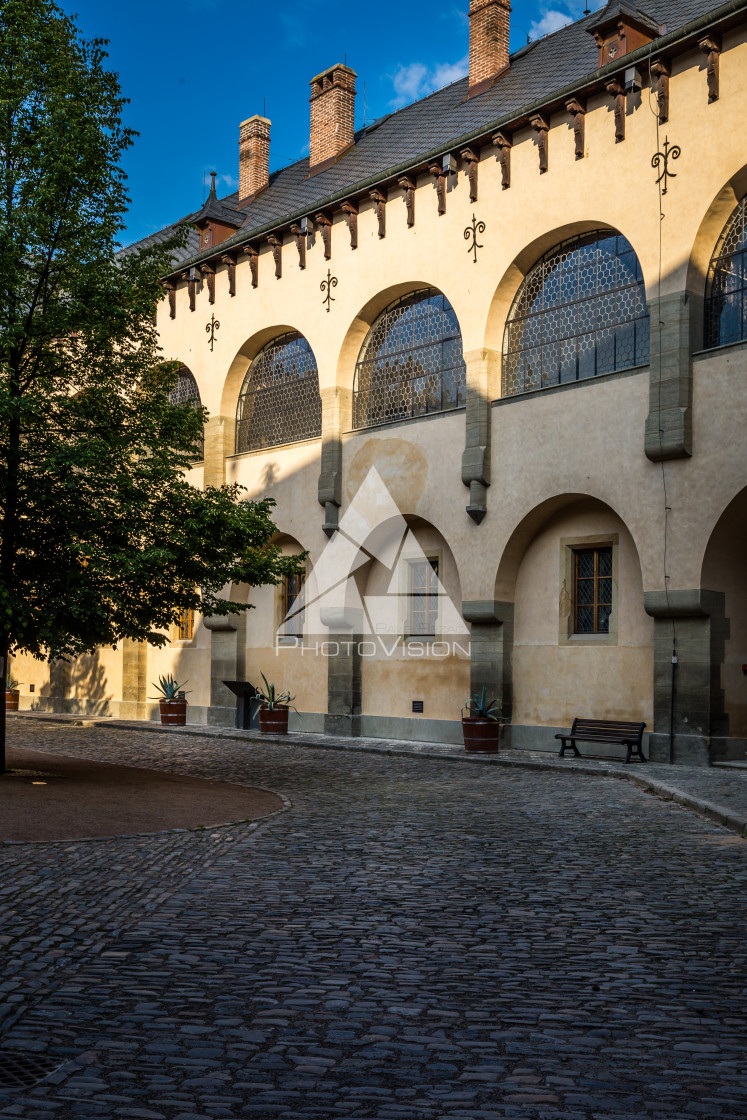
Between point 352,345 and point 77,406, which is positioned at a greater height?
point 352,345

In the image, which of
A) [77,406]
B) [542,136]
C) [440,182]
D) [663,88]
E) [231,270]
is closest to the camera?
[77,406]

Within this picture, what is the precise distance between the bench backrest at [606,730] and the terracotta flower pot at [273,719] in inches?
292

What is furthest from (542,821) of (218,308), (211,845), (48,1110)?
(218,308)

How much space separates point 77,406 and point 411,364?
34.4 feet

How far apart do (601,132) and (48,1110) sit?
18.0 metres

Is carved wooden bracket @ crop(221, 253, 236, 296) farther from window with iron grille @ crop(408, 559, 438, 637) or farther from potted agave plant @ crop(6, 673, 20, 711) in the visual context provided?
potted agave plant @ crop(6, 673, 20, 711)

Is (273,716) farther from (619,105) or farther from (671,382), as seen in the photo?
(619,105)

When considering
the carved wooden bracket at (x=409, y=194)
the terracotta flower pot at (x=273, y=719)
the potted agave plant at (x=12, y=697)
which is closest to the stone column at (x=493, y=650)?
the terracotta flower pot at (x=273, y=719)

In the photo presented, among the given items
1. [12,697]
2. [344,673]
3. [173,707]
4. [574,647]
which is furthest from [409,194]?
[12,697]

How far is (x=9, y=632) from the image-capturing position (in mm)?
12500

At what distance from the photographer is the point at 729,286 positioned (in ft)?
54.7

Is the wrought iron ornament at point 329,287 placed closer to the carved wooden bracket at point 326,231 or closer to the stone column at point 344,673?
the carved wooden bracket at point 326,231

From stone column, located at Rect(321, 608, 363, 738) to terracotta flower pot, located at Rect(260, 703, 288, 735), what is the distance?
95cm

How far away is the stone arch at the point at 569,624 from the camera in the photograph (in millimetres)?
17812
